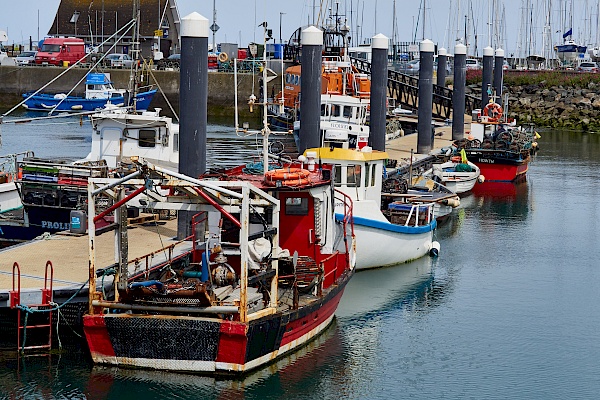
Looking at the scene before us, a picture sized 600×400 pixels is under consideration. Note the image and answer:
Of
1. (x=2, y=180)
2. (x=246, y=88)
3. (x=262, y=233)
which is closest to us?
(x=262, y=233)

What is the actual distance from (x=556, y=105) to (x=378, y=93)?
1675 inches

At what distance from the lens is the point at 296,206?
19109 millimetres

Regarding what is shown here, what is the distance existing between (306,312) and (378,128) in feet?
60.5

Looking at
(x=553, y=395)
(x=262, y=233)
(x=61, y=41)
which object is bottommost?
(x=553, y=395)

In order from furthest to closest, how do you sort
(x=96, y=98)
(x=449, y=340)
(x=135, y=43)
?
(x=96, y=98) → (x=135, y=43) → (x=449, y=340)

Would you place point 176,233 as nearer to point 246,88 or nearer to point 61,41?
point 246,88

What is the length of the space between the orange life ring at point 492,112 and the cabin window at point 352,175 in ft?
88.8

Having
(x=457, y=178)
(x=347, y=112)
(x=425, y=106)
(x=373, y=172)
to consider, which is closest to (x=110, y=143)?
(x=373, y=172)

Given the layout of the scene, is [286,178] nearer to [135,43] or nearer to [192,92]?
[192,92]

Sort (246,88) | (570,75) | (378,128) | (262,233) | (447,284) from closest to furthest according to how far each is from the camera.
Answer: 1. (262,233)
2. (447,284)
3. (378,128)
4. (246,88)
5. (570,75)

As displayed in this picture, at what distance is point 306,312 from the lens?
57.2ft

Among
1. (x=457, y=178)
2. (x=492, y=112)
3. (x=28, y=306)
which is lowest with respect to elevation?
(x=28, y=306)

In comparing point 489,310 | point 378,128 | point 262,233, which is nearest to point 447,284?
point 489,310

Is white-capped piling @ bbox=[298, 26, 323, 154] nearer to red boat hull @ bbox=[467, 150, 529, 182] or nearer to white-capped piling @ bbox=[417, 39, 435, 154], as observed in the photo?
white-capped piling @ bbox=[417, 39, 435, 154]
